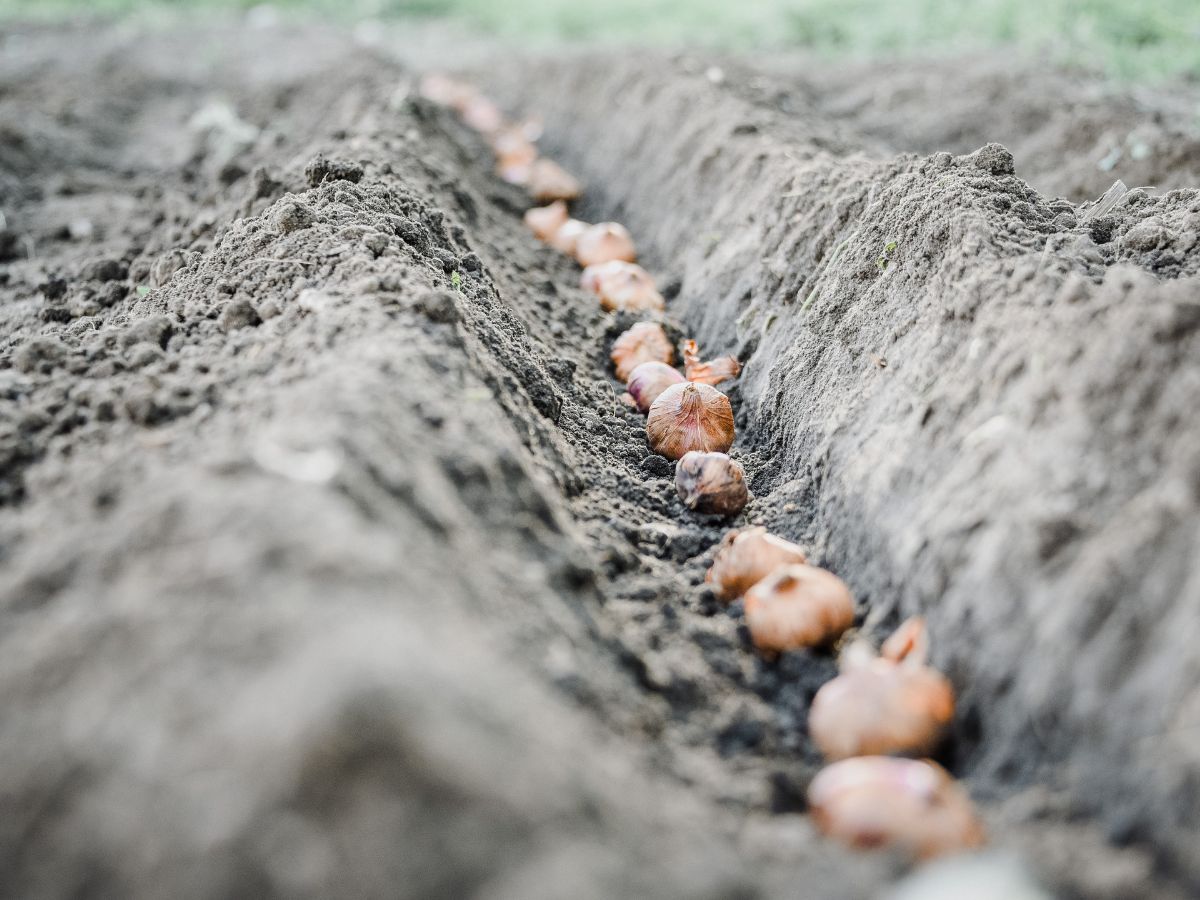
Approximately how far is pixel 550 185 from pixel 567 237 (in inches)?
42.7

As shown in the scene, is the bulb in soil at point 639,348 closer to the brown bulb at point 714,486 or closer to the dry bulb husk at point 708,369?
Answer: the dry bulb husk at point 708,369

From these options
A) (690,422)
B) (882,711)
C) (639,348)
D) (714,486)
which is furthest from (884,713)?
(639,348)

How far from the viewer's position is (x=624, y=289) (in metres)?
4.71

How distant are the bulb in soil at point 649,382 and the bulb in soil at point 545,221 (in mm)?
2066

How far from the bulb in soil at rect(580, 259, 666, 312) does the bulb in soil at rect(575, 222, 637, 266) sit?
30 cm

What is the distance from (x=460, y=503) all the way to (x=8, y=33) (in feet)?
41.8

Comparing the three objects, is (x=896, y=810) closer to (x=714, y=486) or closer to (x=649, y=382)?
(x=714, y=486)

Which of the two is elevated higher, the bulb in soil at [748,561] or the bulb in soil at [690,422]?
the bulb in soil at [690,422]

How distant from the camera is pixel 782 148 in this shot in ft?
15.9

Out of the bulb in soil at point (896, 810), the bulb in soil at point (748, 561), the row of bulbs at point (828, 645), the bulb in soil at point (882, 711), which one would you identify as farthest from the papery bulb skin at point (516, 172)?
the bulb in soil at point (896, 810)

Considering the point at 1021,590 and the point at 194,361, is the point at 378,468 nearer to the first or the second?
the point at 194,361

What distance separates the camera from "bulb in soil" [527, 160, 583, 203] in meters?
6.39

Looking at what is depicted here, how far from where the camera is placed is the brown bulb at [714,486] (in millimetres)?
3123

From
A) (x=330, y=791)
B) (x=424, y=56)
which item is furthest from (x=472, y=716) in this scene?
(x=424, y=56)
